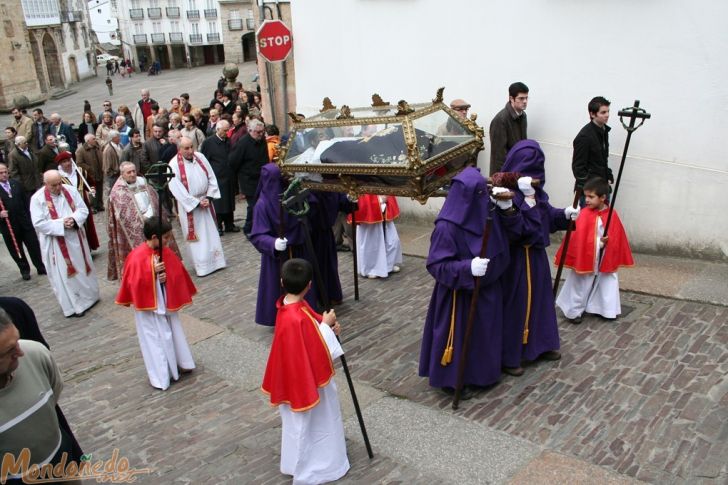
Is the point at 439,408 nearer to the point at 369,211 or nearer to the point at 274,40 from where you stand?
the point at 369,211

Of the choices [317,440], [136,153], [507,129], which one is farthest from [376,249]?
[136,153]

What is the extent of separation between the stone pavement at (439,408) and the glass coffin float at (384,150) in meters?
1.71

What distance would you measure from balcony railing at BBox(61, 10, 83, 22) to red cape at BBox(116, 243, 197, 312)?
4691cm

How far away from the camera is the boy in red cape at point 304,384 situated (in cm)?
436

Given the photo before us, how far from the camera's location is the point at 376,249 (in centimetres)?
857

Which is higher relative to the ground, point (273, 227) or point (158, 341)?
point (273, 227)

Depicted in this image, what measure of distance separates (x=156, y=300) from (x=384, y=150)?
252 centimetres

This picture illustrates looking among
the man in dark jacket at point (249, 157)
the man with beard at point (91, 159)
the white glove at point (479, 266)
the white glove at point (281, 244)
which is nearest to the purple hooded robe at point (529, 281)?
the white glove at point (479, 266)

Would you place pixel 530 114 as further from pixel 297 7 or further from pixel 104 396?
pixel 104 396

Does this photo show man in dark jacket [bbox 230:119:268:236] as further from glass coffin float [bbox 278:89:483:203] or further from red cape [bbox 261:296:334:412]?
red cape [bbox 261:296:334:412]

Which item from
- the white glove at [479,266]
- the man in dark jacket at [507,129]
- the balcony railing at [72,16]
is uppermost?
the balcony railing at [72,16]

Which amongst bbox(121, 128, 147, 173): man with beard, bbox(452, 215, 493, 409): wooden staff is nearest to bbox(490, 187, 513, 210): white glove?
bbox(452, 215, 493, 409): wooden staff

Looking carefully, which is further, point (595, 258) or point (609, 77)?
point (609, 77)

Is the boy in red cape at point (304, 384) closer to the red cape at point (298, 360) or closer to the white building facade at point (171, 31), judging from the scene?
the red cape at point (298, 360)
